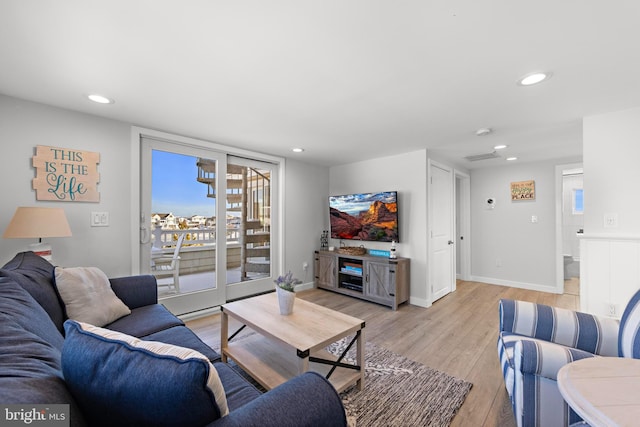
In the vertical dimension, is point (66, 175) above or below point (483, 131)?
below

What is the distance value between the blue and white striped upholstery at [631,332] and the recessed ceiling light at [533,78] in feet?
4.68

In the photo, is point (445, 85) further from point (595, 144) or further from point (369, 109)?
point (595, 144)

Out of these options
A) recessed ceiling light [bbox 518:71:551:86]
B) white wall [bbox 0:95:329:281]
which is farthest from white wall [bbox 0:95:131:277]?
recessed ceiling light [bbox 518:71:551:86]

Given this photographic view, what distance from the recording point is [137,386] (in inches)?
25.4

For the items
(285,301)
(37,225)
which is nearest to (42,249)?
(37,225)

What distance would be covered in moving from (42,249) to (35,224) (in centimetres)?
28

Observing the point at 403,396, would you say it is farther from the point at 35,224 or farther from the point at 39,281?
the point at 35,224

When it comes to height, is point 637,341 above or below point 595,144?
below

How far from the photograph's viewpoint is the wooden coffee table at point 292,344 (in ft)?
5.48

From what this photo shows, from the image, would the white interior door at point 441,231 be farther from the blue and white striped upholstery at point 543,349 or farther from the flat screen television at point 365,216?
the blue and white striped upholstery at point 543,349

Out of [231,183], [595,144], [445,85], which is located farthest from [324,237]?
[595,144]

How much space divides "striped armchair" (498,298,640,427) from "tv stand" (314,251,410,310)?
182cm

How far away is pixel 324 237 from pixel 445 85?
3268 mm

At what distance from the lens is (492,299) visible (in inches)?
155
